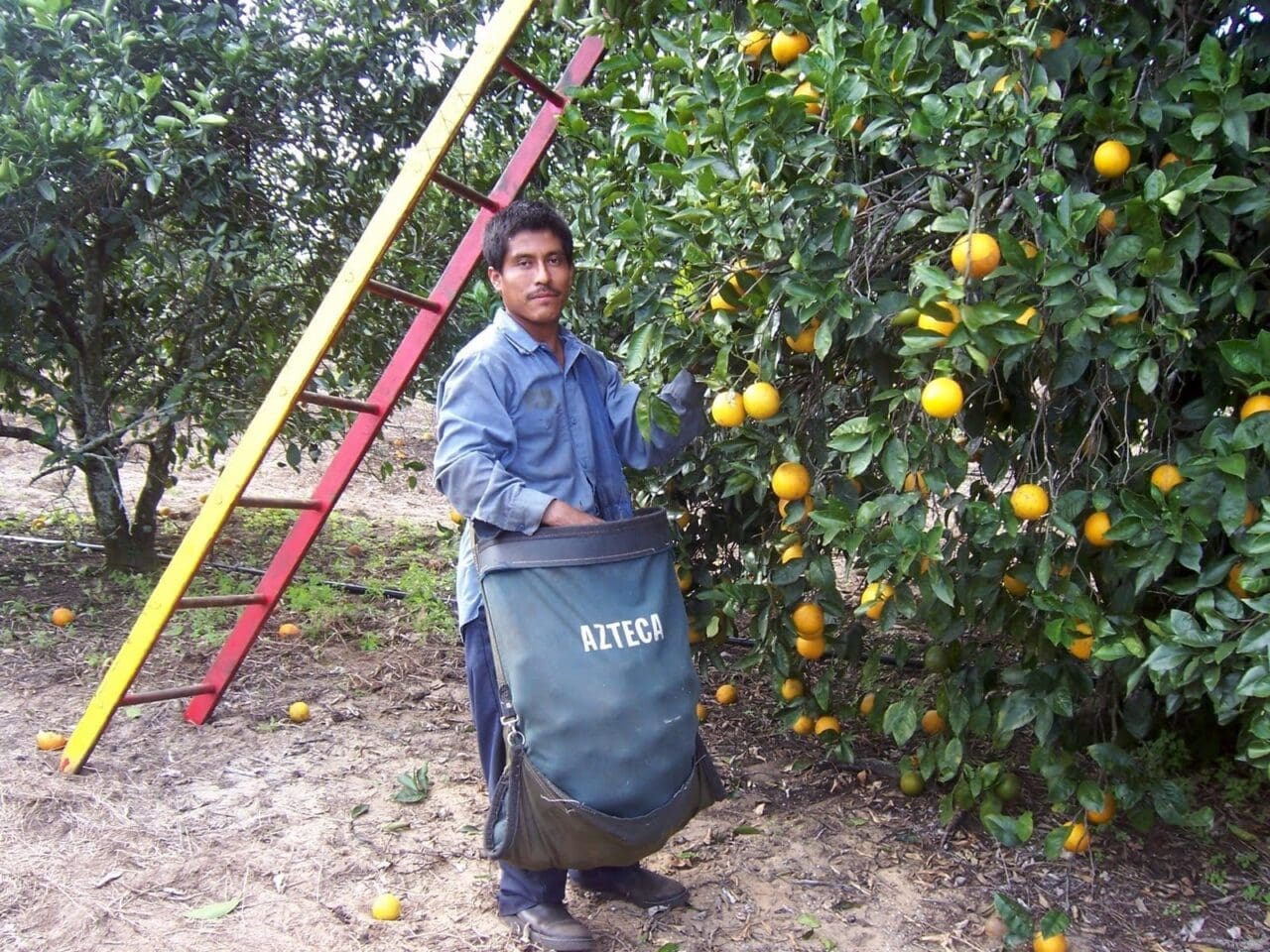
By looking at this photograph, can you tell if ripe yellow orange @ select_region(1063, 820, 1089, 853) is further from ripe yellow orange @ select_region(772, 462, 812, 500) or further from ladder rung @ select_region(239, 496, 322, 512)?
ladder rung @ select_region(239, 496, 322, 512)

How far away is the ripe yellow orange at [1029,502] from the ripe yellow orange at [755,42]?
1157mm

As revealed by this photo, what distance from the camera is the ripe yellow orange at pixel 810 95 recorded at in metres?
2.11

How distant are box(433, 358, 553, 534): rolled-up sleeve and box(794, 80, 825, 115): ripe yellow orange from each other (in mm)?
907

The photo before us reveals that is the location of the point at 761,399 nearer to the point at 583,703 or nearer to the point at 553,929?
the point at 583,703

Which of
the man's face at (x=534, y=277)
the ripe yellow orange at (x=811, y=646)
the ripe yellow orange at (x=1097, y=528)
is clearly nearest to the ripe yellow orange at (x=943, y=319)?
the ripe yellow orange at (x=1097, y=528)

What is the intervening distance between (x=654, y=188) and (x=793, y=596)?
3.70 ft

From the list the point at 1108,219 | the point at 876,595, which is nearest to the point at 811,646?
the point at 876,595

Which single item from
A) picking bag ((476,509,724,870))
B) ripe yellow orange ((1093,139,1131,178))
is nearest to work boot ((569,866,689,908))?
picking bag ((476,509,724,870))

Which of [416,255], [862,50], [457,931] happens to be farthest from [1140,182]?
[416,255]

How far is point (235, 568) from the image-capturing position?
5.43 metres

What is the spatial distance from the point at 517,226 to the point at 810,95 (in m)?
Answer: 0.78

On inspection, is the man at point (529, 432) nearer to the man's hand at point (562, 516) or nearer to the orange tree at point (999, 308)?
the man's hand at point (562, 516)

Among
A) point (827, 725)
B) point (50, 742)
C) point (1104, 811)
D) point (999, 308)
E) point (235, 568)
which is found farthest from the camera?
point (235, 568)

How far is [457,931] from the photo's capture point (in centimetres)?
263
